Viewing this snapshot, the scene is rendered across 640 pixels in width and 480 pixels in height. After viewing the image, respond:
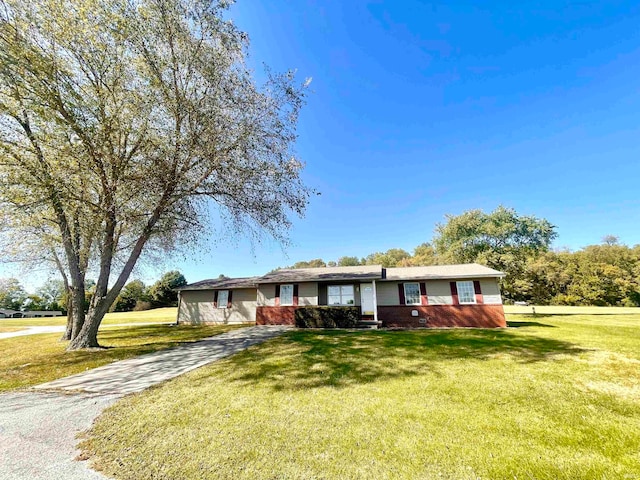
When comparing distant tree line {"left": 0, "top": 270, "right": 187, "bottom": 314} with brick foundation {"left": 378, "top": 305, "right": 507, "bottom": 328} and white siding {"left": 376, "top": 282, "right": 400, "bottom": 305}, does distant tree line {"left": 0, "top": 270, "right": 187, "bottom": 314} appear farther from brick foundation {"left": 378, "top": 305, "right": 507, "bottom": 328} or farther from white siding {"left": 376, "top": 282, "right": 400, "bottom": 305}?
brick foundation {"left": 378, "top": 305, "right": 507, "bottom": 328}

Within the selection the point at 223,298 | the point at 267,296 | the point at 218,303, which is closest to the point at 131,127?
the point at 267,296

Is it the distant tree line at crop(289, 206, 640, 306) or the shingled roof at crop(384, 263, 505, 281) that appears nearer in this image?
the shingled roof at crop(384, 263, 505, 281)

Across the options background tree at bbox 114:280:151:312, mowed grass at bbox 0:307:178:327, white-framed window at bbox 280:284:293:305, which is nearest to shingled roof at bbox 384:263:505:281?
white-framed window at bbox 280:284:293:305

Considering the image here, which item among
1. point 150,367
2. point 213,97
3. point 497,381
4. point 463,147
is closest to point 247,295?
point 150,367

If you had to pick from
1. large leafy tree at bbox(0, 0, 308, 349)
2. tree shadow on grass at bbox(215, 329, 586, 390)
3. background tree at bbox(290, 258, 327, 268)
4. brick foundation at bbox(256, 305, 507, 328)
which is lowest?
tree shadow on grass at bbox(215, 329, 586, 390)

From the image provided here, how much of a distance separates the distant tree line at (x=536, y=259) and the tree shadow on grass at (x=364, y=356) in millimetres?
18088

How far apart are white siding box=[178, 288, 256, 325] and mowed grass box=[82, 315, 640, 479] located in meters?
11.1

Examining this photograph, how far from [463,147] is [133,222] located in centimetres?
1912

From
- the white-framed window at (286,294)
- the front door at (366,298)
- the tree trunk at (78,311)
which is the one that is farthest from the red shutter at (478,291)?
the tree trunk at (78,311)

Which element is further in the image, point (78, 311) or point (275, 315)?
point (275, 315)

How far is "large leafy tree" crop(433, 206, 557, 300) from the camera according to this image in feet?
84.1

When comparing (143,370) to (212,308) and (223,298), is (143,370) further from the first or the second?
(212,308)

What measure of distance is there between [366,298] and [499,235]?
19357mm

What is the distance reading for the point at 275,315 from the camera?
51.4 feet
